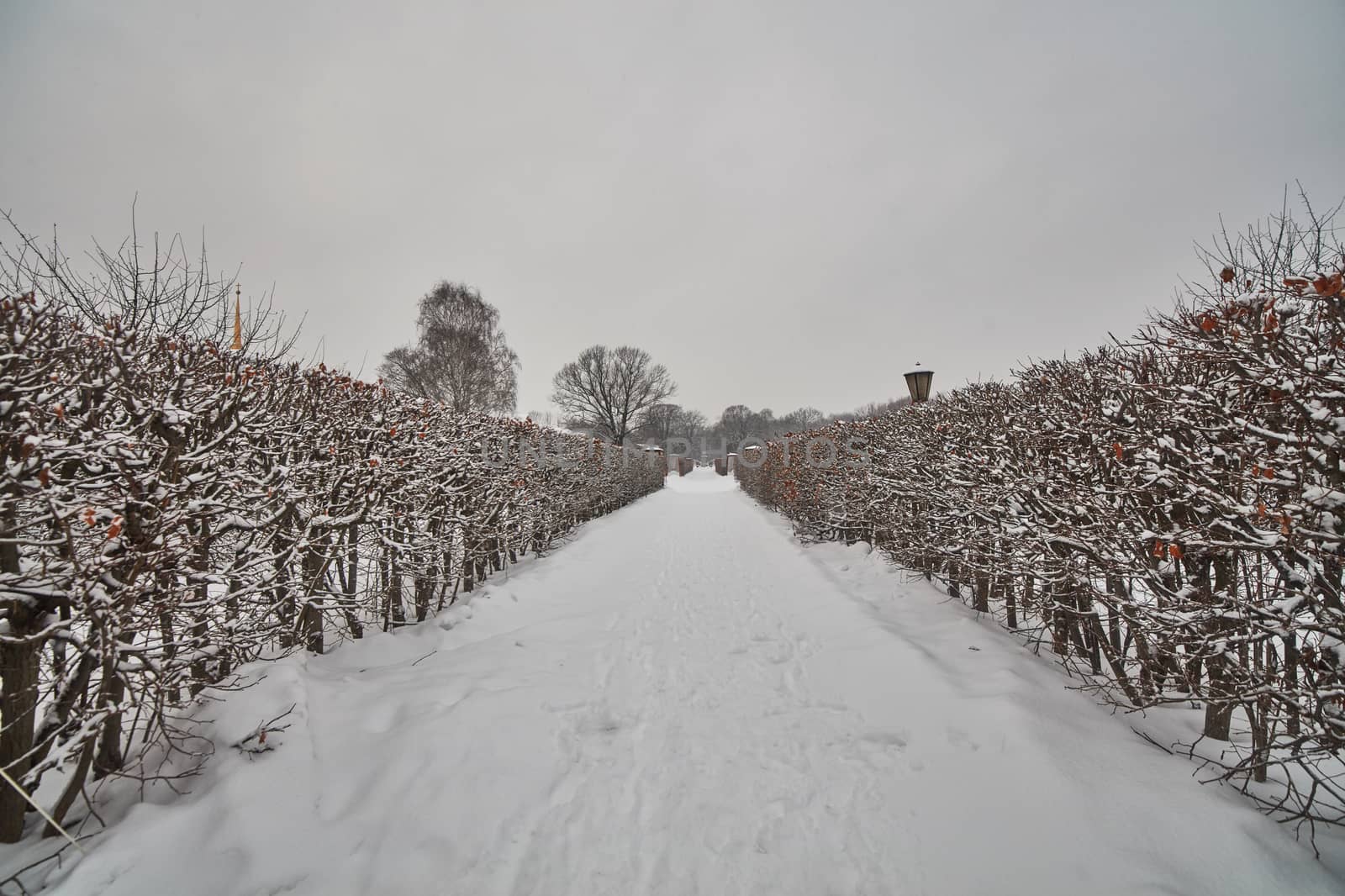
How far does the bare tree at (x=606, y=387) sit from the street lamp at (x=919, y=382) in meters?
28.2

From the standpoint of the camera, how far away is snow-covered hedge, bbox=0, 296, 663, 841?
6.04 feet

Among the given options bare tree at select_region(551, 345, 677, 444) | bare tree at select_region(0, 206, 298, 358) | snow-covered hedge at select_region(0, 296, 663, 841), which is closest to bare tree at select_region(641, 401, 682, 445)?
bare tree at select_region(551, 345, 677, 444)

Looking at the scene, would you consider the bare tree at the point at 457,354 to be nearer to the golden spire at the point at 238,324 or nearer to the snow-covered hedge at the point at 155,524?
the golden spire at the point at 238,324

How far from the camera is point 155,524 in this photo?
202cm

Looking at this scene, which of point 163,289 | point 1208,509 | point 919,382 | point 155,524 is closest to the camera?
point 155,524

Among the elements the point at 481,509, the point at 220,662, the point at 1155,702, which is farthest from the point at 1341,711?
the point at 481,509

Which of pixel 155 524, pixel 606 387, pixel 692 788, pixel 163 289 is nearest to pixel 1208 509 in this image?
pixel 692 788

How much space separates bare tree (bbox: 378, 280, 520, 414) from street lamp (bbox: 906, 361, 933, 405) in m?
17.4

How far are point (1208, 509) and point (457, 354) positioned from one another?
930 inches

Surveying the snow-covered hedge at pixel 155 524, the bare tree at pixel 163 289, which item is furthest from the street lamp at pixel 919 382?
the bare tree at pixel 163 289

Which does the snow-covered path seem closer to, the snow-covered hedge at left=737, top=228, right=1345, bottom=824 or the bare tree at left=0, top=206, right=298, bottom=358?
the snow-covered hedge at left=737, top=228, right=1345, bottom=824

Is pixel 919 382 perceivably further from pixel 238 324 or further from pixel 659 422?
pixel 659 422

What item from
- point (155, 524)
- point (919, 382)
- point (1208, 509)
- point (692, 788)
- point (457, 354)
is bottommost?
point (692, 788)

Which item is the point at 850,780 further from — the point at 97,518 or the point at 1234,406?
the point at 97,518
